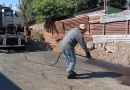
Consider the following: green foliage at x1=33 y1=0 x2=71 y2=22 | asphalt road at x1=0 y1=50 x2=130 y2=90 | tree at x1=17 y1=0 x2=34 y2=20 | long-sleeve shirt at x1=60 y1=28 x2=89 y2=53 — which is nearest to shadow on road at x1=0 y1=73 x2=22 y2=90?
asphalt road at x1=0 y1=50 x2=130 y2=90

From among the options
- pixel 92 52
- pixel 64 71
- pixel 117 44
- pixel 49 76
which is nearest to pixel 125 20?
pixel 117 44

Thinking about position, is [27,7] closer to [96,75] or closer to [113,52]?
[113,52]

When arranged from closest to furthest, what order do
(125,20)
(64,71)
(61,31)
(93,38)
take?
(64,71), (125,20), (93,38), (61,31)

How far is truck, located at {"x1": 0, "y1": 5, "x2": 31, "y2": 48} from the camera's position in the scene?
46.9 feet

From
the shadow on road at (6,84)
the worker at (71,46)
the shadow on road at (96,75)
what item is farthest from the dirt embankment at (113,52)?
the shadow on road at (6,84)

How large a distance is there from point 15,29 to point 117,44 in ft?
21.2

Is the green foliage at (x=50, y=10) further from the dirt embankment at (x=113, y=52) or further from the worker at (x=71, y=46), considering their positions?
the worker at (x=71, y=46)

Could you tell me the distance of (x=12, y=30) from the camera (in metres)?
15.4

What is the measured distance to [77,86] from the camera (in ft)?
21.7

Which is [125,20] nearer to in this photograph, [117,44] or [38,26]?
[117,44]

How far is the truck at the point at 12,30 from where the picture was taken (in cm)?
1430

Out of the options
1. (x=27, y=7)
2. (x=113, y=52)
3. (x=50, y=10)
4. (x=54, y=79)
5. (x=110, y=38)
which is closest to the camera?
(x=54, y=79)

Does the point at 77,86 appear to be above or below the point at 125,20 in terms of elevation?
below

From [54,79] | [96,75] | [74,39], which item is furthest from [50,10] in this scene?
[54,79]
